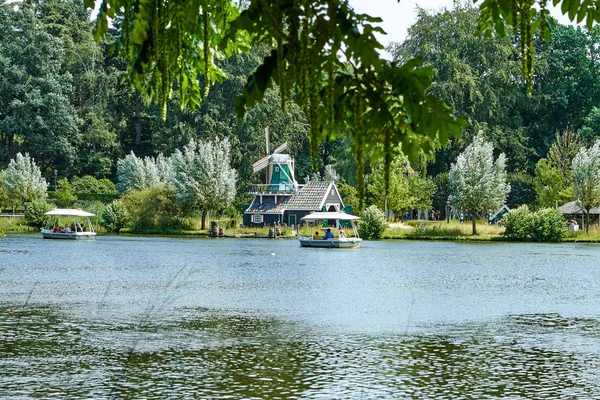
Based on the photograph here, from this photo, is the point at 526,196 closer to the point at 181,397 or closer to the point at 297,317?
the point at 297,317

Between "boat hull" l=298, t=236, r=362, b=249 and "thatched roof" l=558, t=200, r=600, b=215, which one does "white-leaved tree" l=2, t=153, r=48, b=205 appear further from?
"thatched roof" l=558, t=200, r=600, b=215

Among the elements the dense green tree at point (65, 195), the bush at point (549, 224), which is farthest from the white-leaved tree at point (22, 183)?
the bush at point (549, 224)

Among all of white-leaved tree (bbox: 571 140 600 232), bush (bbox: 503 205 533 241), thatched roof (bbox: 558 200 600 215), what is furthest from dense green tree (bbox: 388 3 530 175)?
bush (bbox: 503 205 533 241)

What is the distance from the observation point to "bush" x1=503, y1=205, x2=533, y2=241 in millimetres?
68000

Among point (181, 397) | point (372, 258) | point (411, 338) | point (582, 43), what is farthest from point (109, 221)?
point (181, 397)

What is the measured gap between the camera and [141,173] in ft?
285

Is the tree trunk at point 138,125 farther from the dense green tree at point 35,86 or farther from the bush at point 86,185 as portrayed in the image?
the bush at point 86,185

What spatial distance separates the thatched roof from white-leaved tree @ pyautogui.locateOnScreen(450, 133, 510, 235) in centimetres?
505

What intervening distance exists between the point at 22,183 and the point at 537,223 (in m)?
43.7

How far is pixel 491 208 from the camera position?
73.4 metres

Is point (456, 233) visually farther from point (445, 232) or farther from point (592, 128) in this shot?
point (592, 128)

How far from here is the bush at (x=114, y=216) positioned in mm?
77875

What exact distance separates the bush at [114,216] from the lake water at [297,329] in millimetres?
29156

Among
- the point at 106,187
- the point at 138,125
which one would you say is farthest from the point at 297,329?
the point at 138,125
